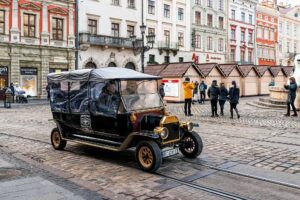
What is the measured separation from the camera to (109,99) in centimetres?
836

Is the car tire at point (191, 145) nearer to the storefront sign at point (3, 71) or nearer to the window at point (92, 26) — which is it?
the storefront sign at point (3, 71)

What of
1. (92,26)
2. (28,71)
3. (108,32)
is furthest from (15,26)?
(108,32)

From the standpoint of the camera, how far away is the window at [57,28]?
3478 centimetres

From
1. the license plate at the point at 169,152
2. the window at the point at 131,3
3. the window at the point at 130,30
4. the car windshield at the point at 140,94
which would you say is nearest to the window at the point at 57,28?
the window at the point at 130,30

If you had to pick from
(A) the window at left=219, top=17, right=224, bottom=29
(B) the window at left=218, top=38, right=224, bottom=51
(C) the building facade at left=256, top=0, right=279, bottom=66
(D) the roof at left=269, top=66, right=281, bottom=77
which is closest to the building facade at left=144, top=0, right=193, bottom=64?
(B) the window at left=218, top=38, right=224, bottom=51

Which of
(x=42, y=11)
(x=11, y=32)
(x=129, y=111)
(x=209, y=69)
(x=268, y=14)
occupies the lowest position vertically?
(x=129, y=111)

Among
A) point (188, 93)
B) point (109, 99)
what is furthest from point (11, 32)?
point (109, 99)

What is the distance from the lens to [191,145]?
8.43m

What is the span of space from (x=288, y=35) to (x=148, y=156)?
70.4 m

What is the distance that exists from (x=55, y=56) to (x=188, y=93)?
20.1 metres

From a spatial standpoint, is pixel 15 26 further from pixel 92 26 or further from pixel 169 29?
pixel 169 29

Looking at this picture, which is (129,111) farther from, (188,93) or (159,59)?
(159,59)

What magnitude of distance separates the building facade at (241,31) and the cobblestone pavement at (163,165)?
1749 inches

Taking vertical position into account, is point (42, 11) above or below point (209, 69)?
above
